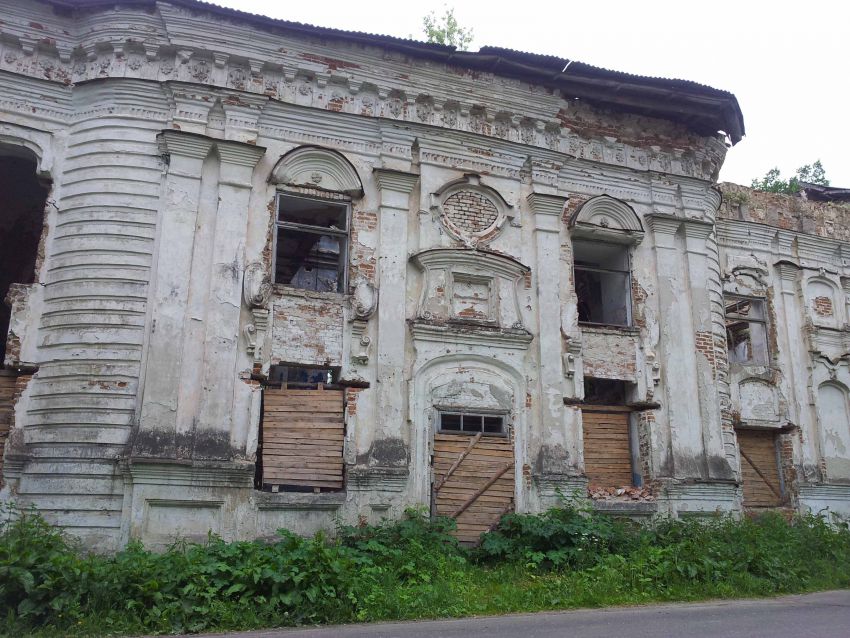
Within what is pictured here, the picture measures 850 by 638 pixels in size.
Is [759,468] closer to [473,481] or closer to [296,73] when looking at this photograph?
[473,481]

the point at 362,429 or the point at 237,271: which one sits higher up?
the point at 237,271

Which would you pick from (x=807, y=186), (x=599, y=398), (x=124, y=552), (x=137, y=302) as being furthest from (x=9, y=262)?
(x=807, y=186)

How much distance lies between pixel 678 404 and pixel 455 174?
529cm

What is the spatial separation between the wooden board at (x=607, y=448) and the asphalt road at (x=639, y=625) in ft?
11.8

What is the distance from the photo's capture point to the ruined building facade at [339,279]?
33.2 ft

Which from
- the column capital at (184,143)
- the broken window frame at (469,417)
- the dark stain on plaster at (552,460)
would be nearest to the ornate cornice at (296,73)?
the column capital at (184,143)

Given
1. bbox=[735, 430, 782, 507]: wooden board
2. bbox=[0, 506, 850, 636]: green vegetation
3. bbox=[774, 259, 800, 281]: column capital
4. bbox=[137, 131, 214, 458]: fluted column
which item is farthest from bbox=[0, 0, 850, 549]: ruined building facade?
bbox=[774, 259, 800, 281]: column capital

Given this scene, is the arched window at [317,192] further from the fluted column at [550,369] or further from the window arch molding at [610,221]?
the window arch molding at [610,221]

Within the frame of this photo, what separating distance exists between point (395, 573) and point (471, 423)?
10.1 feet

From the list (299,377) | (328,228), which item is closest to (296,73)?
(328,228)

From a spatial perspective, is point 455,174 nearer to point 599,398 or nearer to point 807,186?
point 599,398

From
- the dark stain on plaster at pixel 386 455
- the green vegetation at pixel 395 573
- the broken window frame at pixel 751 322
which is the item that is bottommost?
the green vegetation at pixel 395 573

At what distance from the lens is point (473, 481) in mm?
11344

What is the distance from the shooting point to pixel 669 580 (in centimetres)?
959
